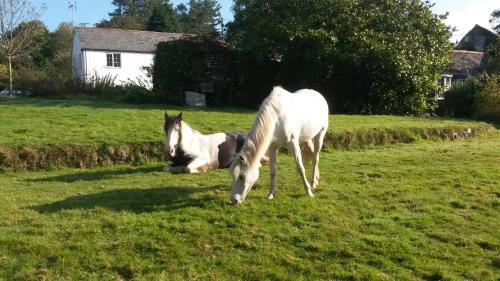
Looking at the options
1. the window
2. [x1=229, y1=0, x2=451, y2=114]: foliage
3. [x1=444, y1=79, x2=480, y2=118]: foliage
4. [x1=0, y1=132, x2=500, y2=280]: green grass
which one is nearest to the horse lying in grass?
[x1=0, y1=132, x2=500, y2=280]: green grass

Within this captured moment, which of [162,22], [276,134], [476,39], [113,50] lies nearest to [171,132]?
[276,134]

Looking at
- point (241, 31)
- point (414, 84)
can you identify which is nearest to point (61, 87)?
point (241, 31)

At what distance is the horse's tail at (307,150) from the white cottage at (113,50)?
37.6 m

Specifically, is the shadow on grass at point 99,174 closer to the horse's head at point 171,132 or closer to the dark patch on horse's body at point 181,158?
the dark patch on horse's body at point 181,158

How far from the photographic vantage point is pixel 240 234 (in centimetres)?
689

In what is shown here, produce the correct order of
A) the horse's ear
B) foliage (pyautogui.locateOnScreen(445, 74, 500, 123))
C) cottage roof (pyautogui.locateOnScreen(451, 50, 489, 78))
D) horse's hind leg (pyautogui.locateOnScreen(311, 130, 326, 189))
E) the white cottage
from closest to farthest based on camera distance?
the horse's ear, horse's hind leg (pyautogui.locateOnScreen(311, 130, 326, 189)), foliage (pyautogui.locateOnScreen(445, 74, 500, 123)), cottage roof (pyautogui.locateOnScreen(451, 50, 489, 78)), the white cottage

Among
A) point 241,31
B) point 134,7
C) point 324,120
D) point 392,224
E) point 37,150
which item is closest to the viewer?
point 392,224

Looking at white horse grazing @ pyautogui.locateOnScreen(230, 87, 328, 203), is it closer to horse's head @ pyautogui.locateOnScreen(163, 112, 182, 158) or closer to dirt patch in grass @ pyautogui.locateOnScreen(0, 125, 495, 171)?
horse's head @ pyautogui.locateOnScreen(163, 112, 182, 158)

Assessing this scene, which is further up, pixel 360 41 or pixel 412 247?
pixel 360 41

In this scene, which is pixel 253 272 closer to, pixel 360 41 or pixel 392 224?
pixel 392 224

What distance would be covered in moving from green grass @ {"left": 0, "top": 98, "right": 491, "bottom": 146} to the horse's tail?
4.45 metres

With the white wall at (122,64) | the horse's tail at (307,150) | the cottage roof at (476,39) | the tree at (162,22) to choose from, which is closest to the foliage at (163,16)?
the tree at (162,22)

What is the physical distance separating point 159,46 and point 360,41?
893cm

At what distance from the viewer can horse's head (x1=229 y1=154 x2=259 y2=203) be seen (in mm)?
7742
